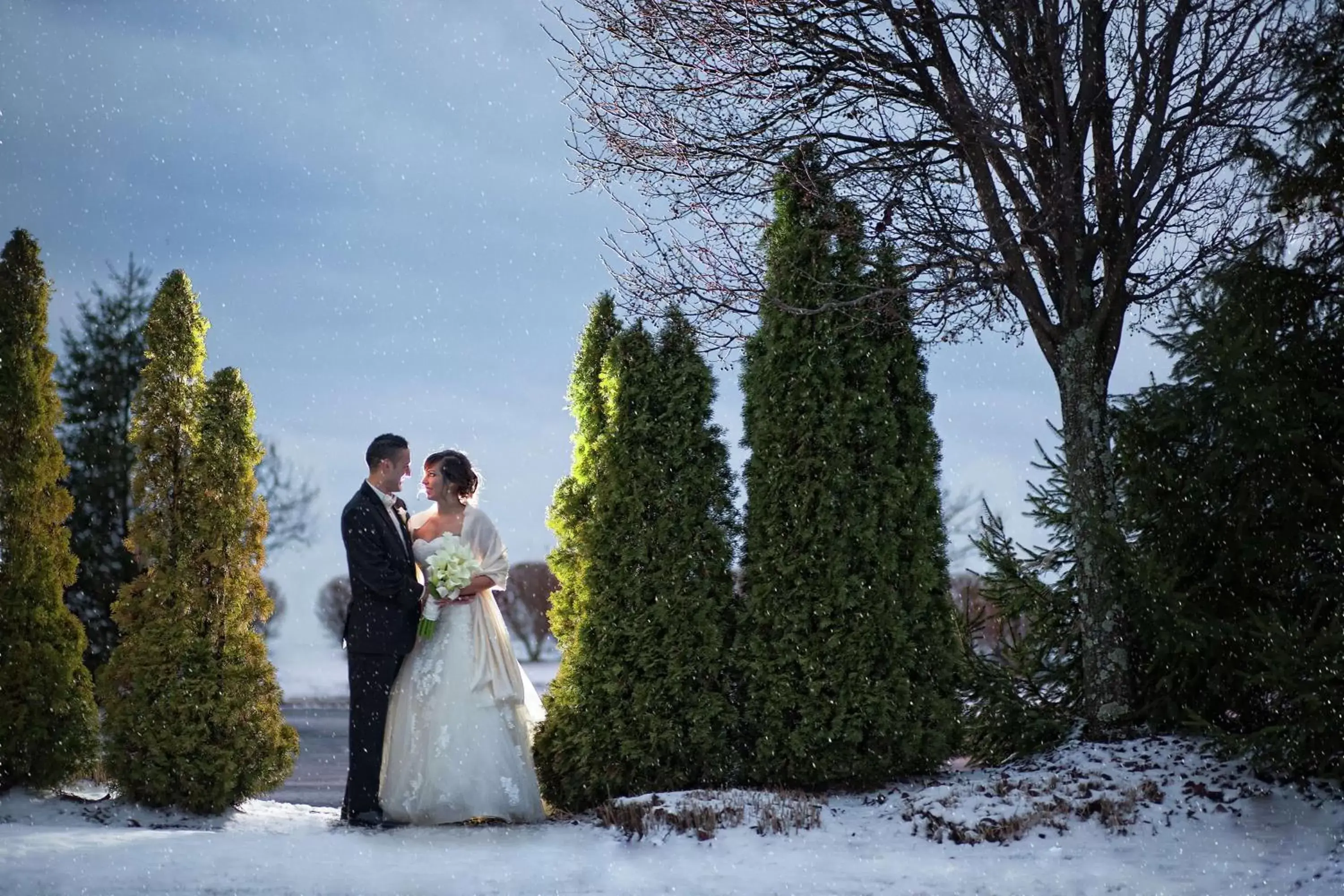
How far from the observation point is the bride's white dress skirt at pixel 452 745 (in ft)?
25.8

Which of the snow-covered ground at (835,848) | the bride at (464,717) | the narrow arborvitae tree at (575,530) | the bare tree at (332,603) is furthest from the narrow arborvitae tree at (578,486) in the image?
the bare tree at (332,603)

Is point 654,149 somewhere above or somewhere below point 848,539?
above

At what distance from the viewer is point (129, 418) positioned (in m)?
17.2

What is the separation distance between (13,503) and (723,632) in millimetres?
6108

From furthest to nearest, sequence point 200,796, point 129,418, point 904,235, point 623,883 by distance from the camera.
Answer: point 129,418 → point 904,235 → point 200,796 → point 623,883

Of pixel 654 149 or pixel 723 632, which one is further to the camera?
pixel 654 149

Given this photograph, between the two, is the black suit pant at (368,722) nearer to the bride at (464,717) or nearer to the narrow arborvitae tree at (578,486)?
the bride at (464,717)

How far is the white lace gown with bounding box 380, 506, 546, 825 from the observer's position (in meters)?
7.86

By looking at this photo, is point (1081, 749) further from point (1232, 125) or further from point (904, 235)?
point (1232, 125)

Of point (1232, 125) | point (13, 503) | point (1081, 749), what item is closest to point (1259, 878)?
point (1081, 749)

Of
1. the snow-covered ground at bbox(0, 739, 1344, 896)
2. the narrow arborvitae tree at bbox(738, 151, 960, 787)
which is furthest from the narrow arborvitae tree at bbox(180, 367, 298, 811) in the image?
the narrow arborvitae tree at bbox(738, 151, 960, 787)

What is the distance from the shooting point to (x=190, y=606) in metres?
8.62

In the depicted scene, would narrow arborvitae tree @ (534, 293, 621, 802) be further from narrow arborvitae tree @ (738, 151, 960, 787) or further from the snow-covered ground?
narrow arborvitae tree @ (738, 151, 960, 787)

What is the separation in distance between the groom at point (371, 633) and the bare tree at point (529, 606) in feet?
81.5
